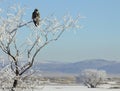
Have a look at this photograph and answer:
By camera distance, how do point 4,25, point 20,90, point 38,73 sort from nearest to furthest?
point 4,25 < point 20,90 < point 38,73

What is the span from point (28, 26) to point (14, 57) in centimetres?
82

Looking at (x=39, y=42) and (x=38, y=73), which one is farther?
(x=38, y=73)

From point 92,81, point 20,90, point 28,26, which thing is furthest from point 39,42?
point 92,81

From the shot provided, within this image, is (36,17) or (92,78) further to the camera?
(92,78)

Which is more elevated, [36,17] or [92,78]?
[36,17]

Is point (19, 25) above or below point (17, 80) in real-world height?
above

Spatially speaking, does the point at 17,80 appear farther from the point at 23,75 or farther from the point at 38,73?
the point at 38,73

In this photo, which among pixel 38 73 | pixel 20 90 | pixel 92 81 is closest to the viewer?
pixel 20 90

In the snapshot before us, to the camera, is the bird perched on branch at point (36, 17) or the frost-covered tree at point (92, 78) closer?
the bird perched on branch at point (36, 17)

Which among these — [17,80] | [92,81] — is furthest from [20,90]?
[92,81]

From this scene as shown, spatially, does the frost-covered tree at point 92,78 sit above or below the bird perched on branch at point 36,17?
below

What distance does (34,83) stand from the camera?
1151 centimetres

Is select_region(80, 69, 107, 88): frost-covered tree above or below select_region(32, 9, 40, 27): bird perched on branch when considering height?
below

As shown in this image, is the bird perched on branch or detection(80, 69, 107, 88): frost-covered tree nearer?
the bird perched on branch
